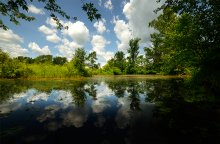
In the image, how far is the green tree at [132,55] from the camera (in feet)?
260

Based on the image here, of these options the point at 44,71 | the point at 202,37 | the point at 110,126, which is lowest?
the point at 110,126

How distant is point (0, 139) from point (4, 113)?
3239 millimetres

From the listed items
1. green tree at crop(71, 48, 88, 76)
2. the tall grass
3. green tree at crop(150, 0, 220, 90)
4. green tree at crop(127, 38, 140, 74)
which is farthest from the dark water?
green tree at crop(127, 38, 140, 74)

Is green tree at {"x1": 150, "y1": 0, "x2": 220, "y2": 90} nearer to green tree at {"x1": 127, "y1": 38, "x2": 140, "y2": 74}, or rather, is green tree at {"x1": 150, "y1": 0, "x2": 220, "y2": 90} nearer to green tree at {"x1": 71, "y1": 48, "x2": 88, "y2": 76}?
green tree at {"x1": 71, "y1": 48, "x2": 88, "y2": 76}

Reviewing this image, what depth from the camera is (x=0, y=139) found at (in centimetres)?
468

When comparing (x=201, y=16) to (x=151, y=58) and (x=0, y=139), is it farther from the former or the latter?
(x=151, y=58)

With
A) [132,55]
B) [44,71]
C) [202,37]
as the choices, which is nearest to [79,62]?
[44,71]

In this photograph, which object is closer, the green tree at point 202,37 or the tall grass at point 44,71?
the green tree at point 202,37

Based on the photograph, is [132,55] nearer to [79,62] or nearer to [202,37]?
[79,62]

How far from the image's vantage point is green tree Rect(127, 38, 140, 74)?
3120 inches

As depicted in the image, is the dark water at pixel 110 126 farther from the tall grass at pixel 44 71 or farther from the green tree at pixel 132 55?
the green tree at pixel 132 55

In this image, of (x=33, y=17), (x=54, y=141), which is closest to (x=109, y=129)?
(x=54, y=141)

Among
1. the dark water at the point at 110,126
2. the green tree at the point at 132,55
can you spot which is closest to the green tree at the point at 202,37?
the dark water at the point at 110,126

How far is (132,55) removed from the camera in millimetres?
81938
